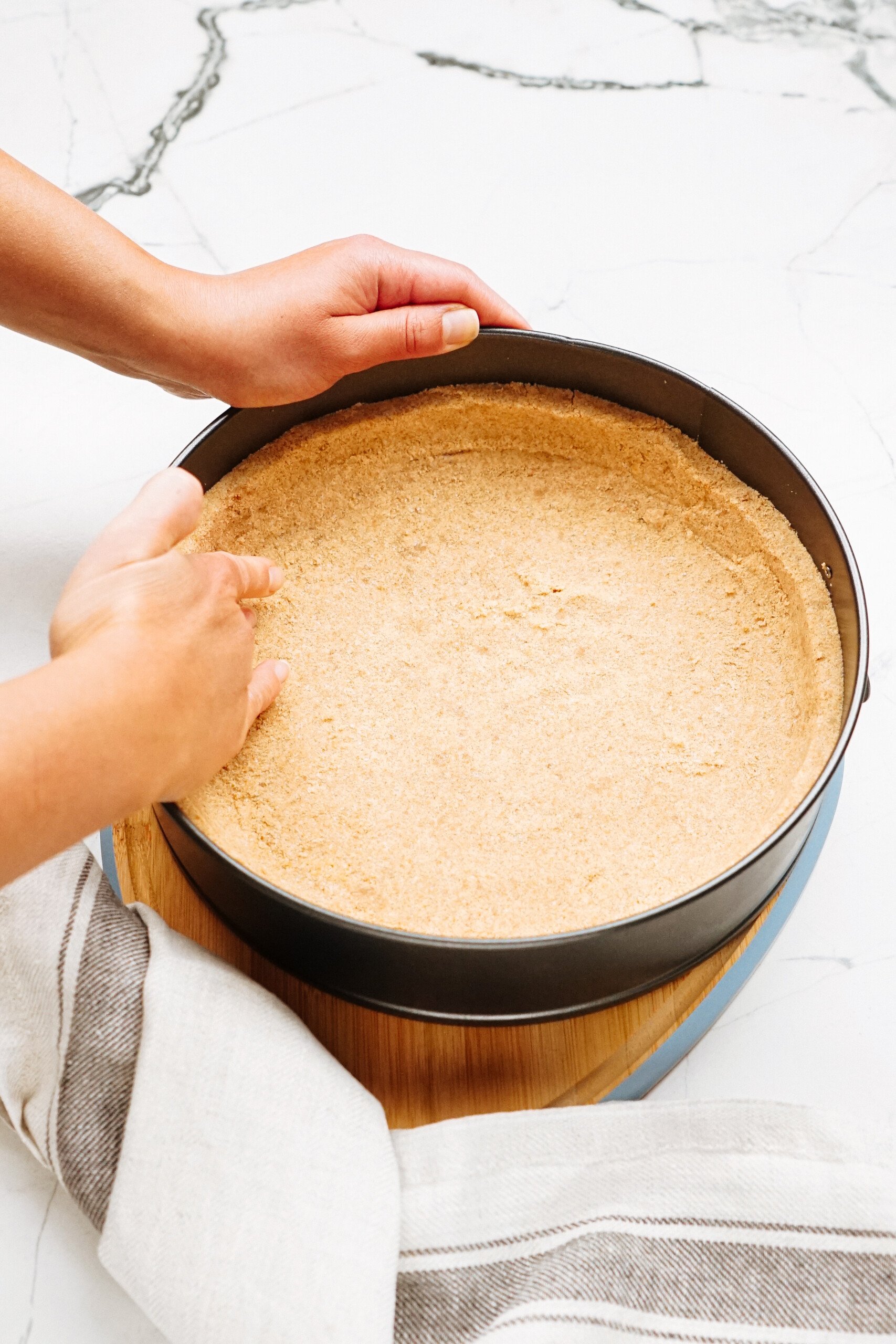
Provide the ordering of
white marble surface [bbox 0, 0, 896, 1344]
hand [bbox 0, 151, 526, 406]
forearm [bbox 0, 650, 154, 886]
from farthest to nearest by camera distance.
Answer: white marble surface [bbox 0, 0, 896, 1344], hand [bbox 0, 151, 526, 406], forearm [bbox 0, 650, 154, 886]

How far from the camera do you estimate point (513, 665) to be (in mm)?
787

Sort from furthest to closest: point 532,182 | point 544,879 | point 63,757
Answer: point 532,182 → point 544,879 → point 63,757

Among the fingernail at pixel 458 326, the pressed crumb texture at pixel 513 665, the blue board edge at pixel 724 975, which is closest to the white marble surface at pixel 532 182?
the blue board edge at pixel 724 975

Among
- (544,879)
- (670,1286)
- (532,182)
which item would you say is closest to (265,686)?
(544,879)

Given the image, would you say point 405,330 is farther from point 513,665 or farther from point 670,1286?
point 670,1286

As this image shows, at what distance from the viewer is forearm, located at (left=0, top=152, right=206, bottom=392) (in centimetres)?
79

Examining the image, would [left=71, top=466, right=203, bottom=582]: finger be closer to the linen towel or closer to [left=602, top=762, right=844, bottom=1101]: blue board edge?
the linen towel

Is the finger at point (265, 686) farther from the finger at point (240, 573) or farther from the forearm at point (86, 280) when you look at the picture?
the forearm at point (86, 280)

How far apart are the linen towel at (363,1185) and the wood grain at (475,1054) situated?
26 millimetres

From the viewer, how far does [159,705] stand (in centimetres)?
62

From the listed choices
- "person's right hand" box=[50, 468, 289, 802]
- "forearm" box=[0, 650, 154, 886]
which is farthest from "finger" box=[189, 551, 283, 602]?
"forearm" box=[0, 650, 154, 886]

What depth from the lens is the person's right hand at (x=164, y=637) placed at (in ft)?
2.03

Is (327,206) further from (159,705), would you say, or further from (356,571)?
(159,705)

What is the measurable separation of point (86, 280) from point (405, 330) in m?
0.23
